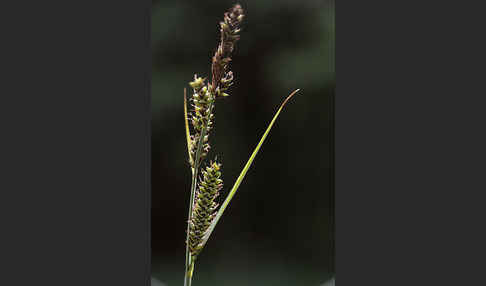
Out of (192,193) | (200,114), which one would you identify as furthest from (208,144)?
(192,193)

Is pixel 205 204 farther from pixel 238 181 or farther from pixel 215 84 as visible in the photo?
pixel 215 84

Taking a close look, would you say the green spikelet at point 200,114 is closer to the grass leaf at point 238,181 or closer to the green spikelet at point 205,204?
the green spikelet at point 205,204

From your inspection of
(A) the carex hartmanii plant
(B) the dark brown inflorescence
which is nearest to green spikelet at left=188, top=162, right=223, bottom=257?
(A) the carex hartmanii plant

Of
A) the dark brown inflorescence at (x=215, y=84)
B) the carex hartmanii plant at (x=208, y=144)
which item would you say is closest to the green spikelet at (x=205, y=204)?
the carex hartmanii plant at (x=208, y=144)

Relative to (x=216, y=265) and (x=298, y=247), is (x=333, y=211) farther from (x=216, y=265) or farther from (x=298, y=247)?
(x=216, y=265)

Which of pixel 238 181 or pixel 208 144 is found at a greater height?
pixel 208 144

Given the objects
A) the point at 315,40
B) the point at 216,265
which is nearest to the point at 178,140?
the point at 216,265
